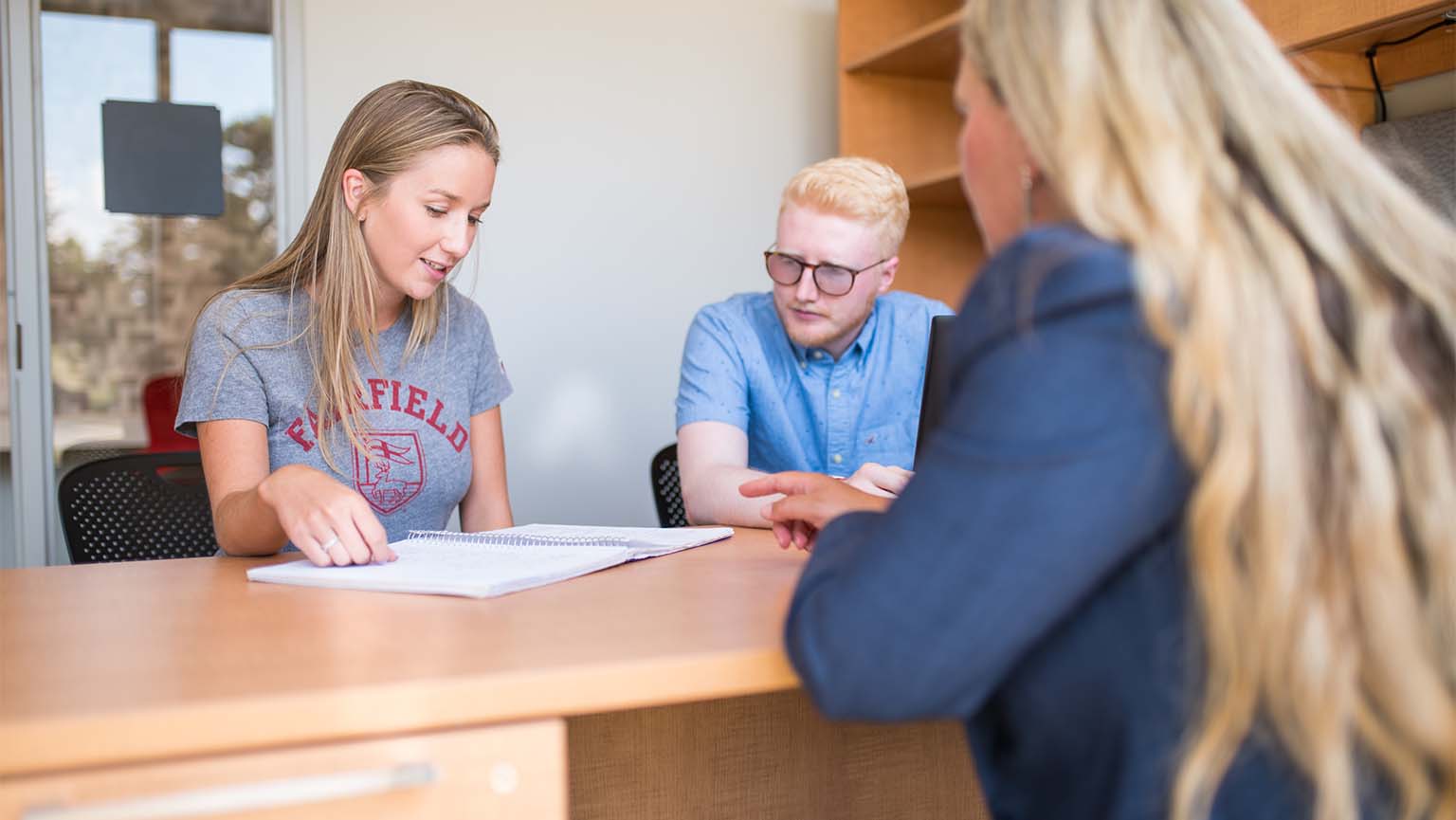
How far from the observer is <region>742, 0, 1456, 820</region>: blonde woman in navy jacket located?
2.21ft

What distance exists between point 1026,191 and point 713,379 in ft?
4.30

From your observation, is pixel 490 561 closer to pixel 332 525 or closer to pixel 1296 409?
pixel 332 525

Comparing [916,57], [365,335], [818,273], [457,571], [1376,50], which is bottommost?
[457,571]

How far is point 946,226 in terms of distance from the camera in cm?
382

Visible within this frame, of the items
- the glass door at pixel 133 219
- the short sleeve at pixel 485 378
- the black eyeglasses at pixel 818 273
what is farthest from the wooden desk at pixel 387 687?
the glass door at pixel 133 219

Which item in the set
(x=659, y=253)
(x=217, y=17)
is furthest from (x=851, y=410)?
(x=217, y=17)

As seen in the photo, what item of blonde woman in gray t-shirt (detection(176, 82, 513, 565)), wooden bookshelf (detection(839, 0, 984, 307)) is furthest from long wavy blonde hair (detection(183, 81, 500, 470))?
wooden bookshelf (detection(839, 0, 984, 307))

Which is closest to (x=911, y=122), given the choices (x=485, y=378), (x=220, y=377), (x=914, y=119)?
(x=914, y=119)

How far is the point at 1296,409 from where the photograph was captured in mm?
681

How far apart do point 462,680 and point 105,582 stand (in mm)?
655

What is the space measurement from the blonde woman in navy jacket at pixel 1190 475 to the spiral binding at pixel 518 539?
2.26 ft

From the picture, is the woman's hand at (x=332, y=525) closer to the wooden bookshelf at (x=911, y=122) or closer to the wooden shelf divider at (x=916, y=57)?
the wooden shelf divider at (x=916, y=57)

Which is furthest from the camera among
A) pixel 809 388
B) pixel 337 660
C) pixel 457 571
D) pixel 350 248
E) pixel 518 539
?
pixel 809 388

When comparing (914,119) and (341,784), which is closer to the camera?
(341,784)
